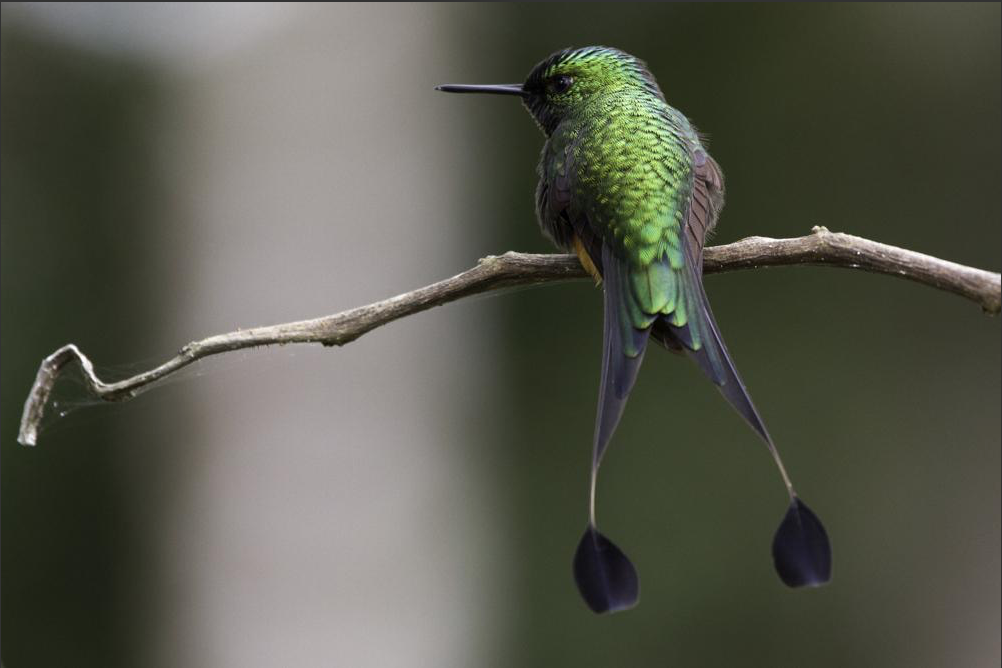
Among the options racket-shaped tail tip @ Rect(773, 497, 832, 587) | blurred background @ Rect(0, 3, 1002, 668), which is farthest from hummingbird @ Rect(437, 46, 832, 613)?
blurred background @ Rect(0, 3, 1002, 668)

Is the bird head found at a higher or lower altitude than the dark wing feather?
higher

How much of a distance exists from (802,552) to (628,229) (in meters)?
0.79

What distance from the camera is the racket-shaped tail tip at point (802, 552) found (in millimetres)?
1453

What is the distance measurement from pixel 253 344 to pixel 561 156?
97 centimetres

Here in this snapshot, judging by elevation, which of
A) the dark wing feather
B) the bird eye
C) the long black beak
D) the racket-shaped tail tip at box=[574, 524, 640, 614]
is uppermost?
the bird eye

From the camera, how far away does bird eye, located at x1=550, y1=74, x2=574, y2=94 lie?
2.64 metres

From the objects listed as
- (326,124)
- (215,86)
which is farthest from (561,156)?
(215,86)

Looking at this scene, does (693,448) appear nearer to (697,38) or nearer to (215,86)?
(697,38)

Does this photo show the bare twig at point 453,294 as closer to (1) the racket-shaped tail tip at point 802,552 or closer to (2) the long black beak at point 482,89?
(1) the racket-shaped tail tip at point 802,552

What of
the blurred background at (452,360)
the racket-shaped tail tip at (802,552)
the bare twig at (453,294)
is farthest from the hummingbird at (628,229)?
the blurred background at (452,360)

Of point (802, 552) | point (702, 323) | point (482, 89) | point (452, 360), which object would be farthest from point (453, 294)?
point (452, 360)

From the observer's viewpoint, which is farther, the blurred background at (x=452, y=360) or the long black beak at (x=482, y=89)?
the blurred background at (x=452, y=360)

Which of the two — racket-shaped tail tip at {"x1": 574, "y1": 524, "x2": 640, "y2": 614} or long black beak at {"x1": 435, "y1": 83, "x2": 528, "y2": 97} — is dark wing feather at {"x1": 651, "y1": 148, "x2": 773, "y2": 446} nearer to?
racket-shaped tail tip at {"x1": 574, "y1": 524, "x2": 640, "y2": 614}

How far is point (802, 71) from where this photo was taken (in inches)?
239
